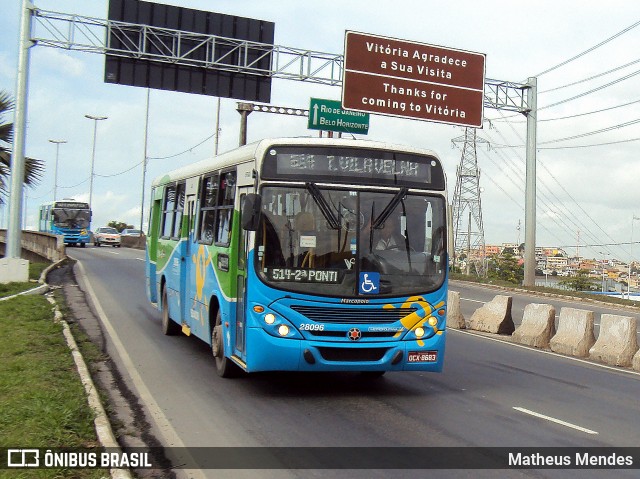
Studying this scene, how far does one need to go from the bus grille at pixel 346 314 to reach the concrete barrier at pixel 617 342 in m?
6.16

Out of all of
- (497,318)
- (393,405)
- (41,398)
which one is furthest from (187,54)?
(41,398)

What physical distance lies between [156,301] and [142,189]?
52543 mm

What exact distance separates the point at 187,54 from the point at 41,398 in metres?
20.1

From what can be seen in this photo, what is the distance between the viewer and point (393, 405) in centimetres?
930

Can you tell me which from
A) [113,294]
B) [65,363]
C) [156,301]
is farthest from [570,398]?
[113,294]

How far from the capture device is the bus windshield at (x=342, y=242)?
9.29 m

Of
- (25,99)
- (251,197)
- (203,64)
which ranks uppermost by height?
(203,64)

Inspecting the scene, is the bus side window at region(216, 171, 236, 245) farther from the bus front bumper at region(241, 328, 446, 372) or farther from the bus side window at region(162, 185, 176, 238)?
the bus side window at region(162, 185, 176, 238)

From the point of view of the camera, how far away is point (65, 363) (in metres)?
10.4

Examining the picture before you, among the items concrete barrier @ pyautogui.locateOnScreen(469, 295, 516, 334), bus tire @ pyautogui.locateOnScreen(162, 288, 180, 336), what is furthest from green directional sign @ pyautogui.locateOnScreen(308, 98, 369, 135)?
bus tire @ pyautogui.locateOnScreen(162, 288, 180, 336)

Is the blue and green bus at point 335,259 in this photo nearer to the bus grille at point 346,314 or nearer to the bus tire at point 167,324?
the bus grille at point 346,314

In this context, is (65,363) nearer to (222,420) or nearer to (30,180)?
(222,420)

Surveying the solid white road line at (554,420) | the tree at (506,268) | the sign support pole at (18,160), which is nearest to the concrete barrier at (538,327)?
the solid white road line at (554,420)

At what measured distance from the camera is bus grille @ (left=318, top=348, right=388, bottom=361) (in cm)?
923
